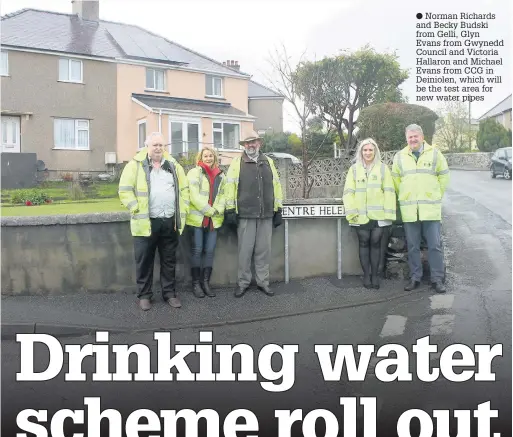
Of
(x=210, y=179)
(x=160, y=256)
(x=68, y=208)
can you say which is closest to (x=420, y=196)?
(x=210, y=179)

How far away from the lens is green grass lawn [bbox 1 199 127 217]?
7922mm

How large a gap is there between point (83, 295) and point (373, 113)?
17.9 ft

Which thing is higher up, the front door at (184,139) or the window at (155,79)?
the window at (155,79)

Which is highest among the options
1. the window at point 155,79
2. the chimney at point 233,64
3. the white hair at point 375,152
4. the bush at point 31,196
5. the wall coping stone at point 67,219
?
the window at point 155,79

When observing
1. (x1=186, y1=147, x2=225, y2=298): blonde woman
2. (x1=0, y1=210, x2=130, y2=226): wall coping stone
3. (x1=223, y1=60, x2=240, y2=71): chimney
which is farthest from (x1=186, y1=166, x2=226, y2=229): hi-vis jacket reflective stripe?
(x1=223, y1=60, x2=240, y2=71): chimney

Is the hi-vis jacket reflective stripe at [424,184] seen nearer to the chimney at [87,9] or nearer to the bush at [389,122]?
the bush at [389,122]

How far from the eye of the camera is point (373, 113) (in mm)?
9562

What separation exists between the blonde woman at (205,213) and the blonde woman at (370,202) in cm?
149

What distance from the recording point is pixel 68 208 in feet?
27.8

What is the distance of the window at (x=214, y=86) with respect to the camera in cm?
1215

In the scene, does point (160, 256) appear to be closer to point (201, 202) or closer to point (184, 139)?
point (201, 202)

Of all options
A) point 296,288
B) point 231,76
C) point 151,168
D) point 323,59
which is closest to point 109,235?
point 151,168

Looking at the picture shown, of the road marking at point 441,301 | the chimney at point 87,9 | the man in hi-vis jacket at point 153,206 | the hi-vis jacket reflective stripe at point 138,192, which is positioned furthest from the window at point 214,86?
the road marking at point 441,301

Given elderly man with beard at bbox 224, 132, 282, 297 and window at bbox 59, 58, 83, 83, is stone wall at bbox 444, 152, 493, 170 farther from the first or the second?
window at bbox 59, 58, 83, 83
